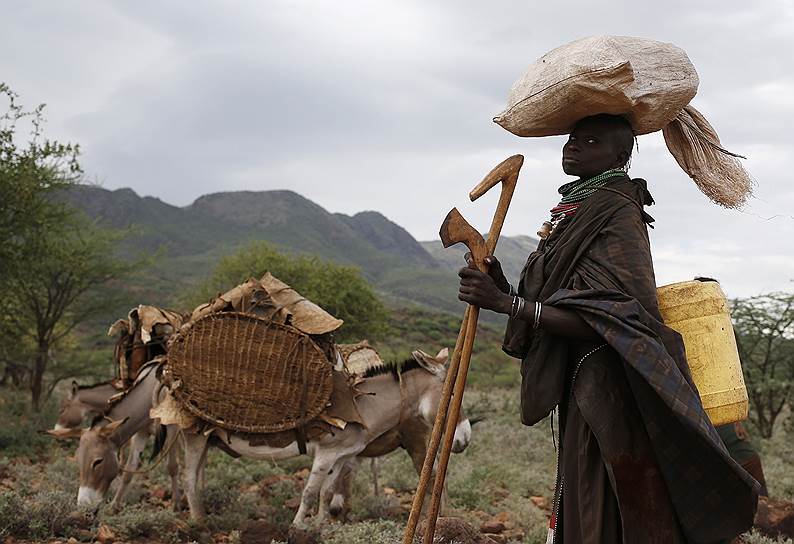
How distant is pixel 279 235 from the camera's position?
12250cm

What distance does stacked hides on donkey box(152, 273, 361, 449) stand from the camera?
6141 millimetres

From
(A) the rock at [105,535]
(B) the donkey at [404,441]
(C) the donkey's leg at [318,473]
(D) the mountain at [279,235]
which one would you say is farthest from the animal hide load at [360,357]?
(D) the mountain at [279,235]

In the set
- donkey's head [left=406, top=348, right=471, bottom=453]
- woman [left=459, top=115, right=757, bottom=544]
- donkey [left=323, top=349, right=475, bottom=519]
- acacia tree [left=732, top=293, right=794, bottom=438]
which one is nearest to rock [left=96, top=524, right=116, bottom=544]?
donkey [left=323, top=349, right=475, bottom=519]

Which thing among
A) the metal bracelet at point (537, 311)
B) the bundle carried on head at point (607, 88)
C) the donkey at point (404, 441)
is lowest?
the donkey at point (404, 441)

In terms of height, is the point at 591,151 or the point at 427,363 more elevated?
the point at 591,151

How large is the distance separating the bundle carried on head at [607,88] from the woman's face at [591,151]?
0.06 meters

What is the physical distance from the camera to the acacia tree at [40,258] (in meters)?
12.4

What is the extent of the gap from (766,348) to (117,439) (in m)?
12.1

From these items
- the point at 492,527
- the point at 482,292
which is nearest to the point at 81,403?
the point at 492,527

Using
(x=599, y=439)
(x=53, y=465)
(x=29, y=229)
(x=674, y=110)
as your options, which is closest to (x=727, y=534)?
(x=599, y=439)

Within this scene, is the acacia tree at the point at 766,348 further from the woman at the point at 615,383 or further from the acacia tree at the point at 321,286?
the woman at the point at 615,383

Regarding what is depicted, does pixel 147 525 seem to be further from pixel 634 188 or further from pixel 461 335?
pixel 634 188

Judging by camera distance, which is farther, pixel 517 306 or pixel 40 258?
pixel 40 258

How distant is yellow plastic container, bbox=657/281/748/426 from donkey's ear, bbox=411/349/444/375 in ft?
13.9
